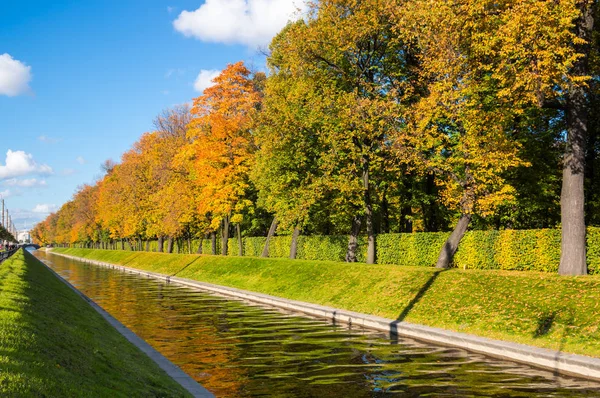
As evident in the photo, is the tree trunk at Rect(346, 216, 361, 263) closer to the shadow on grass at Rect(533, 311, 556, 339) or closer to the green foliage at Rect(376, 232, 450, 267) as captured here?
the green foliage at Rect(376, 232, 450, 267)

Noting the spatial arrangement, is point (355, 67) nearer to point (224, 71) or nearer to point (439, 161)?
point (439, 161)

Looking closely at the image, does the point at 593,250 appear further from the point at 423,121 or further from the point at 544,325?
the point at 423,121

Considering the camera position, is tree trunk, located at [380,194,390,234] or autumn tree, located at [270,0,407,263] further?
tree trunk, located at [380,194,390,234]

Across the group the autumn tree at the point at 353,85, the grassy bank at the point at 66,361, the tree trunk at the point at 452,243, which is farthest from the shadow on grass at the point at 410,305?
the autumn tree at the point at 353,85

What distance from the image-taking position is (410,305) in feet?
72.2

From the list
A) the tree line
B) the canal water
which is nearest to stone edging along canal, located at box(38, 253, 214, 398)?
the canal water

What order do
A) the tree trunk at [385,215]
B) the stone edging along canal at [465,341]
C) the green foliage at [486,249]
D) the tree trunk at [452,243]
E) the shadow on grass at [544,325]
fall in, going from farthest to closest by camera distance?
the tree trunk at [385,215]
the tree trunk at [452,243]
the green foliage at [486,249]
the shadow on grass at [544,325]
the stone edging along canal at [465,341]

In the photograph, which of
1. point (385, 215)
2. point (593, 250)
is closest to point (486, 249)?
point (593, 250)

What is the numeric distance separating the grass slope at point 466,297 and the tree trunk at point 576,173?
47.0 inches

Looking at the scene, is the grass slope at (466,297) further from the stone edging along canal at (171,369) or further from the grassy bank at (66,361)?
the grassy bank at (66,361)

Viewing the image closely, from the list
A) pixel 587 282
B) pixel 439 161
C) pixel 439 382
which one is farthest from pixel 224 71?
pixel 439 382

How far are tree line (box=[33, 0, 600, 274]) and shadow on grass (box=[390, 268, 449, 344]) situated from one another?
4436 millimetres

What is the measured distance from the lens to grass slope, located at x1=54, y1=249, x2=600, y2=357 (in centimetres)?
1600

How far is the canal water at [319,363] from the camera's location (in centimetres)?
1185
